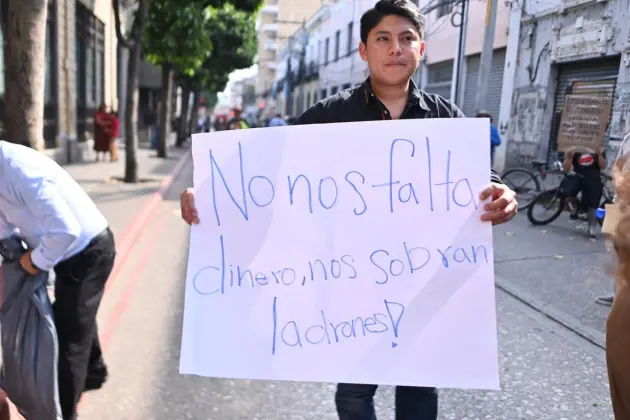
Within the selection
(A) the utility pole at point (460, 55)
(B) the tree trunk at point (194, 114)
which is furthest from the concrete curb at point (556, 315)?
(B) the tree trunk at point (194, 114)

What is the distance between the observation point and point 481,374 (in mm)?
1874

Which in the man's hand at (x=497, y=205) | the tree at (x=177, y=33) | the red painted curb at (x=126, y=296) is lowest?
the red painted curb at (x=126, y=296)

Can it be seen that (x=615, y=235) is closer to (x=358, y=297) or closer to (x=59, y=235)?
(x=358, y=297)

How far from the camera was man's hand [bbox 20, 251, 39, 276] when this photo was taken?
2355mm

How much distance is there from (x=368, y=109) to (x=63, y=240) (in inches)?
54.0

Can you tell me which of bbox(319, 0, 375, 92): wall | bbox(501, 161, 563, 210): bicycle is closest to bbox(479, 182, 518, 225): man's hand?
bbox(501, 161, 563, 210): bicycle

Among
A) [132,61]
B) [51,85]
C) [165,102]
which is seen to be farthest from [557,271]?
Answer: [165,102]

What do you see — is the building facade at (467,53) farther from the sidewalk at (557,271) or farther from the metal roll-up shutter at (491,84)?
the sidewalk at (557,271)

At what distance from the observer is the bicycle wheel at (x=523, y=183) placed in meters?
9.95

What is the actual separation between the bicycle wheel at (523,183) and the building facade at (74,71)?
9313mm

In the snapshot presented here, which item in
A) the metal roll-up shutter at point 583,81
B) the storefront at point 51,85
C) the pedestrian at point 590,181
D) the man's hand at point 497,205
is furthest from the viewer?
the storefront at point 51,85

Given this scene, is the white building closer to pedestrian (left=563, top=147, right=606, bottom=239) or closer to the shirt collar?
the shirt collar

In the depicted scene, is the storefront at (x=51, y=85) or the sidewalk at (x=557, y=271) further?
the storefront at (x=51, y=85)

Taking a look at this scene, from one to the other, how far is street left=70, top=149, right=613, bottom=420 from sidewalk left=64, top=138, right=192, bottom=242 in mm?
2326
